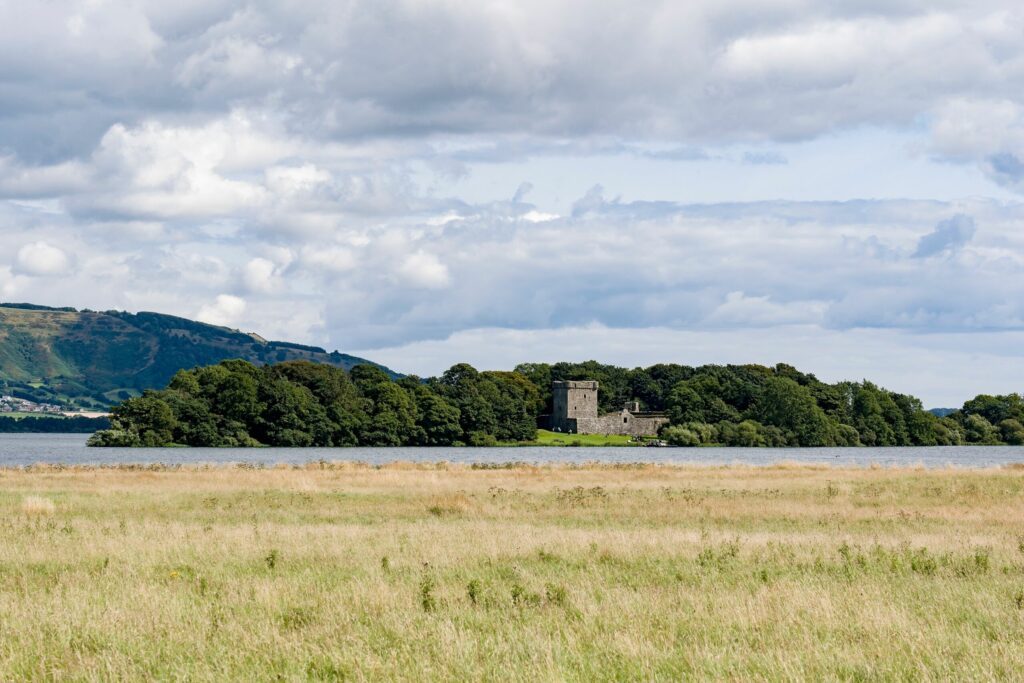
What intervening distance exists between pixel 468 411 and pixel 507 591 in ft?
438

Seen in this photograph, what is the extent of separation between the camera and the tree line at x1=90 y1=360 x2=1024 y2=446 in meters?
127

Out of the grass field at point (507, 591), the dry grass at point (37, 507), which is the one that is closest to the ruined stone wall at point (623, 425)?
the grass field at point (507, 591)

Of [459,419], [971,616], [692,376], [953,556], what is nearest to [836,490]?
[953,556]

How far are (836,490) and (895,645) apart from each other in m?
28.7

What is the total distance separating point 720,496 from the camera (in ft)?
120

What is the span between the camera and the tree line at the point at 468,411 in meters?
127

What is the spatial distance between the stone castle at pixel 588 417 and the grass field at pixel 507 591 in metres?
140

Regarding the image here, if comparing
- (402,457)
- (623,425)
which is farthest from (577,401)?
(402,457)

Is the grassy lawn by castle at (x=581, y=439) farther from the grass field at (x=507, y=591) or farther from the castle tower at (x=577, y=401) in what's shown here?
the grass field at (x=507, y=591)

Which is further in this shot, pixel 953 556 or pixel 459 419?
pixel 459 419

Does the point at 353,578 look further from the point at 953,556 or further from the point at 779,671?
the point at 953,556

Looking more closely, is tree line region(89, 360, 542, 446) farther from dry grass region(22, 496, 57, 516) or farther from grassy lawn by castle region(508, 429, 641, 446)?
dry grass region(22, 496, 57, 516)

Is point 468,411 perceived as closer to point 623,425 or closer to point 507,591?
point 623,425

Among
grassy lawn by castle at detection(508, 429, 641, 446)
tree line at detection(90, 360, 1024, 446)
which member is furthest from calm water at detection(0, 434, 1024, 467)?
grassy lawn by castle at detection(508, 429, 641, 446)
